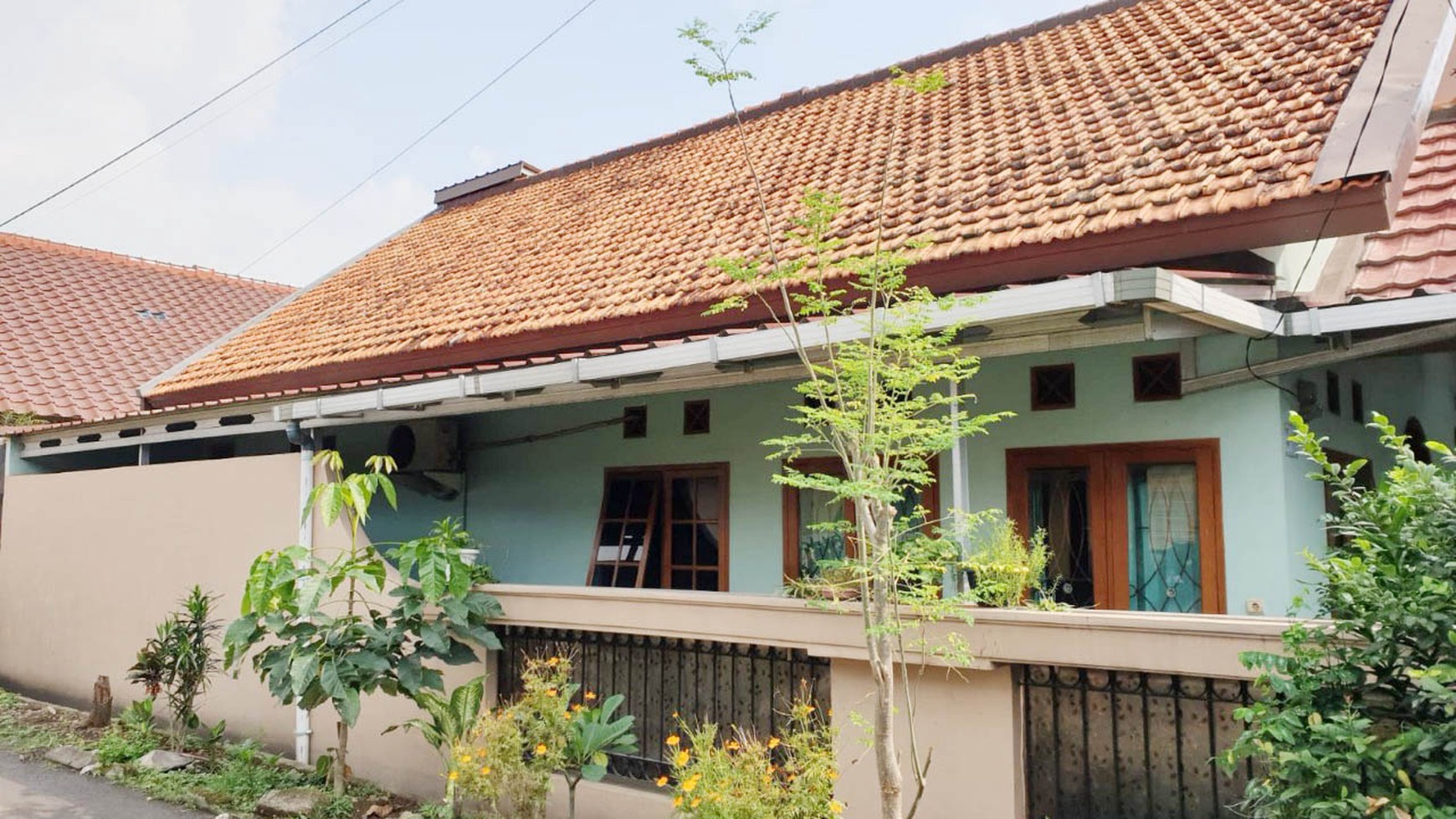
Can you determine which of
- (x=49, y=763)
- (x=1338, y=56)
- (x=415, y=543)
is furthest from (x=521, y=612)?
(x=1338, y=56)

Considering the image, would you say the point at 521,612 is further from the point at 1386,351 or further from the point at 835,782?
the point at 1386,351

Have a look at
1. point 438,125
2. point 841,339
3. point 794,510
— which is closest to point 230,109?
point 438,125

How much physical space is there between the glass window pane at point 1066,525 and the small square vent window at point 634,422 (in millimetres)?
3420

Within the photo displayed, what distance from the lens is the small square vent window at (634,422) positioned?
8.95 metres

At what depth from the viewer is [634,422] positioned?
900cm

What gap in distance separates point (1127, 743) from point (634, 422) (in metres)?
5.31

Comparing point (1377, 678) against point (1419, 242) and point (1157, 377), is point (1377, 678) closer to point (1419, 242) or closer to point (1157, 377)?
point (1157, 377)

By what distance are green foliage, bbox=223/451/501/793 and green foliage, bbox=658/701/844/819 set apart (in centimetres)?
201

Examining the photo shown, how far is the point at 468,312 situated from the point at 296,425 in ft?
7.08

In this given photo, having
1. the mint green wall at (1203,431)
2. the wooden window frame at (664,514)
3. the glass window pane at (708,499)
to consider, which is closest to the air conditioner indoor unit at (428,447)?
the wooden window frame at (664,514)

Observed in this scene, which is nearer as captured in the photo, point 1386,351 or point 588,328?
point 1386,351

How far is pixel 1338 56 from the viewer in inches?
265

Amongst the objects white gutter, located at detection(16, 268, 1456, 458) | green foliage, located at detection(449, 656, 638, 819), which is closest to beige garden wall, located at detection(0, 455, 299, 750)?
white gutter, located at detection(16, 268, 1456, 458)

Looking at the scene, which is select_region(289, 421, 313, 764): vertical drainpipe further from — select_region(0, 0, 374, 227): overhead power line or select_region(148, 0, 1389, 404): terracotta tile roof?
select_region(0, 0, 374, 227): overhead power line
